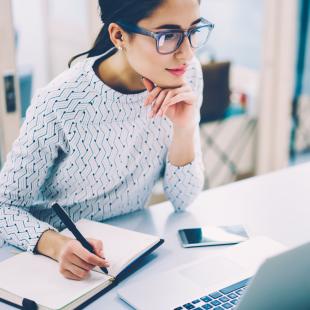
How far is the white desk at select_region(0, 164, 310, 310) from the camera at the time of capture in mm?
1214

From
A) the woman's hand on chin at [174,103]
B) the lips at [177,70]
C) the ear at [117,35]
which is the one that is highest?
the ear at [117,35]

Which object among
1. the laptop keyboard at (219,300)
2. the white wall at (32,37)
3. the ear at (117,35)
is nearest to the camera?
the laptop keyboard at (219,300)

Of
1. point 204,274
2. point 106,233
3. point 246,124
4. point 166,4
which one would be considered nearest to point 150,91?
point 166,4

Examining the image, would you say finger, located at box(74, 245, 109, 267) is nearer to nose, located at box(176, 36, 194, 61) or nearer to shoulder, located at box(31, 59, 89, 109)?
shoulder, located at box(31, 59, 89, 109)

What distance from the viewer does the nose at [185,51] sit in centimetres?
115

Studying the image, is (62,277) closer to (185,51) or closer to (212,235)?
(212,235)

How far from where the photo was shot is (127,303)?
1008 mm

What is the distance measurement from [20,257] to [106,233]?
204 mm

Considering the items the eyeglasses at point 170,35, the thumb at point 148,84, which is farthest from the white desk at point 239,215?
the eyeglasses at point 170,35

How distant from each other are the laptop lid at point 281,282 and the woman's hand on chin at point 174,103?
567mm

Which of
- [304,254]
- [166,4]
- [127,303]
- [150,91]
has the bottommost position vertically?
[127,303]

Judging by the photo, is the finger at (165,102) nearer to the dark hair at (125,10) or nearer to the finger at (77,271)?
the dark hair at (125,10)

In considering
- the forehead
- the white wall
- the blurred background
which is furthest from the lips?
the white wall

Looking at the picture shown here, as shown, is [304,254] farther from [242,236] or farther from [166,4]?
[166,4]
